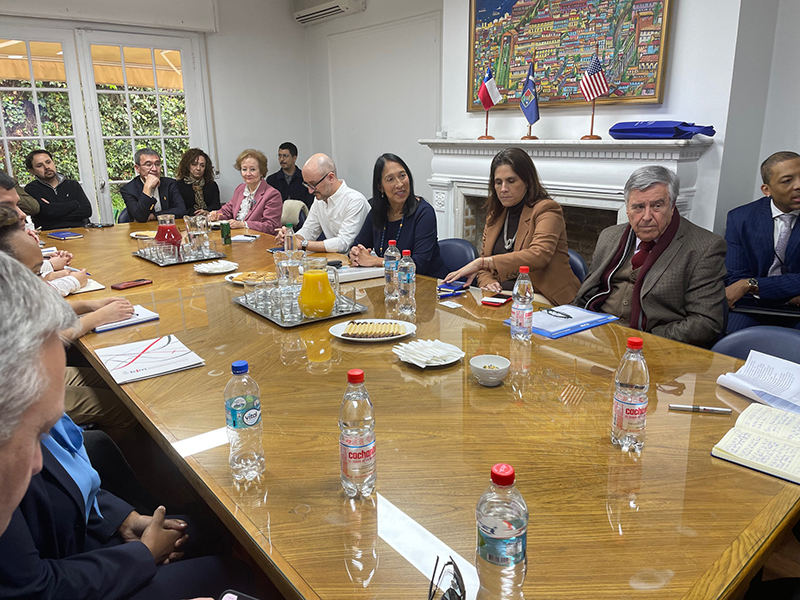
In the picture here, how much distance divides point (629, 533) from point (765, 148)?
3535 mm

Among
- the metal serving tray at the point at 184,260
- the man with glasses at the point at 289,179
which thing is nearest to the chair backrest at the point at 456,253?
the metal serving tray at the point at 184,260

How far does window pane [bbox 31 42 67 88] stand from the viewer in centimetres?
530

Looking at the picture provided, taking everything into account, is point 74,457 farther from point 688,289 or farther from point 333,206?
point 333,206

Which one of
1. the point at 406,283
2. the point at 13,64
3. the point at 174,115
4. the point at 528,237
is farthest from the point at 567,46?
the point at 13,64

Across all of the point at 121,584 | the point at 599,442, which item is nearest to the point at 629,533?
the point at 599,442

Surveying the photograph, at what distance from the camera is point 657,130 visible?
10.9 ft

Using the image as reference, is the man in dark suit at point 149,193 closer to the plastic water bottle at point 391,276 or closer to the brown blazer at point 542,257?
the plastic water bottle at point 391,276

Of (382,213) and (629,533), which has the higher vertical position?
(382,213)

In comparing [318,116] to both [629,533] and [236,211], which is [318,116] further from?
[629,533]

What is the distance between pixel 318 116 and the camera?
6758 millimetres

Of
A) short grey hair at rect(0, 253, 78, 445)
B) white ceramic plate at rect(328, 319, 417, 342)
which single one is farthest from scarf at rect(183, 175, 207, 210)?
short grey hair at rect(0, 253, 78, 445)

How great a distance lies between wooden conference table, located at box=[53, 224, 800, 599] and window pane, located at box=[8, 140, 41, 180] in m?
4.59

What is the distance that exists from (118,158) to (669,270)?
5.58 meters

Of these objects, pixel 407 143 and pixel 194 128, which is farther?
pixel 194 128
